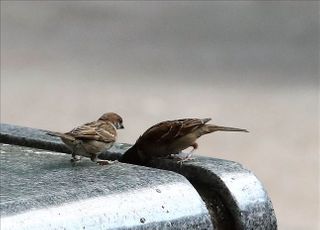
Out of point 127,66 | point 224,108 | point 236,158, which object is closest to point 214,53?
point 127,66

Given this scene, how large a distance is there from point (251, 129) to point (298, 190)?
1.31 metres

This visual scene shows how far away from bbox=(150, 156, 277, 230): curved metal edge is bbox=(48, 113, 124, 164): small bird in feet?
1.17

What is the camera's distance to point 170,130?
3.28 metres

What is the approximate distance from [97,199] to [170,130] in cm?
132

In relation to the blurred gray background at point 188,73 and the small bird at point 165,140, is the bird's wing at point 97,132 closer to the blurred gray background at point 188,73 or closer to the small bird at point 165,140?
the small bird at point 165,140

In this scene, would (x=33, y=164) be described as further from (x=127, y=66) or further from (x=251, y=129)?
(x=127, y=66)

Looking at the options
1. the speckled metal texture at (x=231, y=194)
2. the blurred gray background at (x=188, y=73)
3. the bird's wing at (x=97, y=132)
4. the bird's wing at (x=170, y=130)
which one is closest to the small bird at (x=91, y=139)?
the bird's wing at (x=97, y=132)

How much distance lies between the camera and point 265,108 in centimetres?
897

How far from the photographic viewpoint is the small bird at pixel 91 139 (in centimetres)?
286

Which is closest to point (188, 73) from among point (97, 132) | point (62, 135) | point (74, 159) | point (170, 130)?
point (170, 130)

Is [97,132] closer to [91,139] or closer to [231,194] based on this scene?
[91,139]

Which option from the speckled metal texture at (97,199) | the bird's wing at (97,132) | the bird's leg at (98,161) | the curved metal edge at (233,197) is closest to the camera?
the speckled metal texture at (97,199)

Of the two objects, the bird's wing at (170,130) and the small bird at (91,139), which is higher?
the bird's wing at (170,130)

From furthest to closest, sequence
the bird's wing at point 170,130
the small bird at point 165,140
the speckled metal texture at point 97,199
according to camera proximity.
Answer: the bird's wing at point 170,130
the small bird at point 165,140
the speckled metal texture at point 97,199
